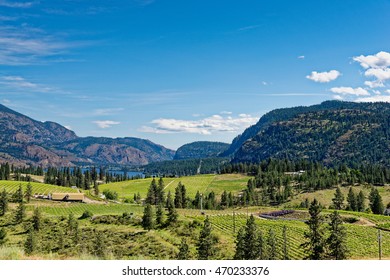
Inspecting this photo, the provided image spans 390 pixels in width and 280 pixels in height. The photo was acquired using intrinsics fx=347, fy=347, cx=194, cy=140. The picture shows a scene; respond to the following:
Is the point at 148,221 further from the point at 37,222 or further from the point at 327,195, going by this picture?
the point at 327,195

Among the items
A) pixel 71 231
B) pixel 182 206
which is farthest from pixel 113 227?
pixel 182 206

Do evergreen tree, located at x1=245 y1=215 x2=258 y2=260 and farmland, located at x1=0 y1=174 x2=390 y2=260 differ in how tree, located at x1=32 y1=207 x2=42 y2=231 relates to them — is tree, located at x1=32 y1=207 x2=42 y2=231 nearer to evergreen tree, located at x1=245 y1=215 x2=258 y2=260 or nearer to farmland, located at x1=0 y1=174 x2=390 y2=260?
farmland, located at x1=0 y1=174 x2=390 y2=260

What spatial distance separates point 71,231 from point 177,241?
24.6m

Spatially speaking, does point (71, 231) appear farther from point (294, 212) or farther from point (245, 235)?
point (294, 212)

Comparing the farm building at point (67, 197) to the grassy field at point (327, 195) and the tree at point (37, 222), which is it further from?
the grassy field at point (327, 195)

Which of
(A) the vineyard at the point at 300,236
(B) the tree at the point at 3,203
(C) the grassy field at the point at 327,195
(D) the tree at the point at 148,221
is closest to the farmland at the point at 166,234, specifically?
(A) the vineyard at the point at 300,236

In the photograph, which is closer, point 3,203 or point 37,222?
point 37,222

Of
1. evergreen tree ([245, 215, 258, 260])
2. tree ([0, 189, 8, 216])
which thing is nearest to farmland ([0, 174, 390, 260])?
tree ([0, 189, 8, 216])

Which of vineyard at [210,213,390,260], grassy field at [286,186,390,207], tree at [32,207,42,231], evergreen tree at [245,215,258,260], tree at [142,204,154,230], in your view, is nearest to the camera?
evergreen tree at [245,215,258,260]

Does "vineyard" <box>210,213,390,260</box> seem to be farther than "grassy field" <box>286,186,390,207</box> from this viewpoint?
No

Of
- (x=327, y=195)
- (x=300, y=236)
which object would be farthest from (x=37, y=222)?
(x=327, y=195)

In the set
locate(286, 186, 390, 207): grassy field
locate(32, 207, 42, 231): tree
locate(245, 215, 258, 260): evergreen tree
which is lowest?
locate(286, 186, 390, 207): grassy field

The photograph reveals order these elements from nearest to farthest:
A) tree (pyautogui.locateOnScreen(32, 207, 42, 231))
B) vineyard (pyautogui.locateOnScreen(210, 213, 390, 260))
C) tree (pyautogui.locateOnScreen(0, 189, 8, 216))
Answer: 1. vineyard (pyautogui.locateOnScreen(210, 213, 390, 260))
2. tree (pyautogui.locateOnScreen(32, 207, 42, 231))
3. tree (pyautogui.locateOnScreen(0, 189, 8, 216))
